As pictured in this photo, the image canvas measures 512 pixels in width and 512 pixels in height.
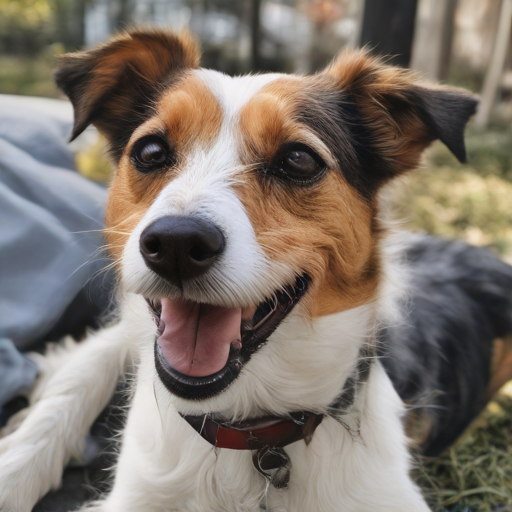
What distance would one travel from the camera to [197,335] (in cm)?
208

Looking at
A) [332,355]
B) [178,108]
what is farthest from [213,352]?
[178,108]

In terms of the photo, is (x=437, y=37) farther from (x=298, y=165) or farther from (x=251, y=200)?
(x=251, y=200)

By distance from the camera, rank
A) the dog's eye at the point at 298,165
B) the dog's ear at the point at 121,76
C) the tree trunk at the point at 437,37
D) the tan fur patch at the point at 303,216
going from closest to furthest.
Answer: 1. the tan fur patch at the point at 303,216
2. the dog's eye at the point at 298,165
3. the dog's ear at the point at 121,76
4. the tree trunk at the point at 437,37

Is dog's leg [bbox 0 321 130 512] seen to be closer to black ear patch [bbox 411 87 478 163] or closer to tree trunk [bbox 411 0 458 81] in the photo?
black ear patch [bbox 411 87 478 163]

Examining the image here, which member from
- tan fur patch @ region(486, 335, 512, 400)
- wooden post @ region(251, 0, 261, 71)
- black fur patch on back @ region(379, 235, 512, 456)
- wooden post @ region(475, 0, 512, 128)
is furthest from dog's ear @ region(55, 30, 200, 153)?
wooden post @ region(251, 0, 261, 71)

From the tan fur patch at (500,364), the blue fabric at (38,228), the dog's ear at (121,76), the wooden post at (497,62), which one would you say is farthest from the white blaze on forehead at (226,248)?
the wooden post at (497,62)

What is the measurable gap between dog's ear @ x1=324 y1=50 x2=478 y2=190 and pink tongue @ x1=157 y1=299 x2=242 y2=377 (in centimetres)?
107

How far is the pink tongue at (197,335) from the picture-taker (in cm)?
202

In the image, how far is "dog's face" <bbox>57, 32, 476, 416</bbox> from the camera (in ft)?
6.54

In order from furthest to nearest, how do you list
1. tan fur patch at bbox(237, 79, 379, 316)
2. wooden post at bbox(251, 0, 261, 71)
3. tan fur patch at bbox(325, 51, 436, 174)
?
wooden post at bbox(251, 0, 261, 71), tan fur patch at bbox(325, 51, 436, 174), tan fur patch at bbox(237, 79, 379, 316)

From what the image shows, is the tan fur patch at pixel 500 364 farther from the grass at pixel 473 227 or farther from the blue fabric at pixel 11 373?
the blue fabric at pixel 11 373

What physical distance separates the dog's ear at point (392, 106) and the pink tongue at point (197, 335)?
1.07 m

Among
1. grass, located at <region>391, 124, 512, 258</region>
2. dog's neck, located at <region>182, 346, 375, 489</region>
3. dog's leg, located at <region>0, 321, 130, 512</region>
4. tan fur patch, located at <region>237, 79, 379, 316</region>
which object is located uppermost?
tan fur patch, located at <region>237, 79, 379, 316</region>

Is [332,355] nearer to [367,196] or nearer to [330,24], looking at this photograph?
[367,196]
